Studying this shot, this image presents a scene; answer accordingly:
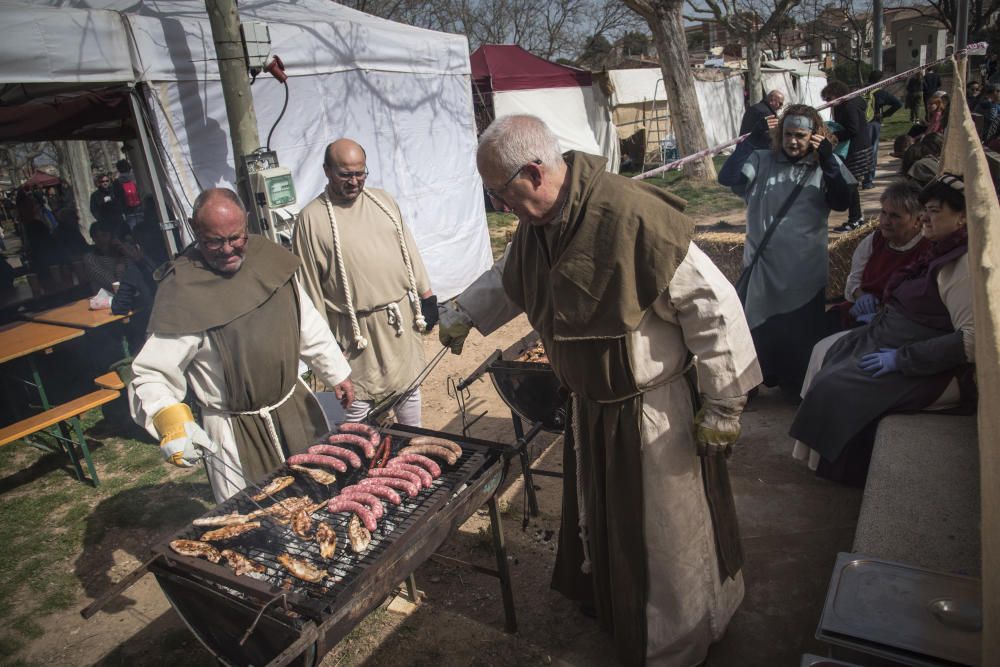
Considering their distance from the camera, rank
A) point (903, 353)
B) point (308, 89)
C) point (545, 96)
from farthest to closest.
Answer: point (545, 96), point (308, 89), point (903, 353)

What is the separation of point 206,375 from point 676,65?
40.0 feet

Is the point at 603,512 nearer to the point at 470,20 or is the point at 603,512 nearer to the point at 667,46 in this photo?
the point at 667,46

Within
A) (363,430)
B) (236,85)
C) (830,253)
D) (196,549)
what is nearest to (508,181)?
(363,430)

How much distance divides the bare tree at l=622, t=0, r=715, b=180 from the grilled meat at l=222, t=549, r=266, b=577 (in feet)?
40.2

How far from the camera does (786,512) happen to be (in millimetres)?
3949

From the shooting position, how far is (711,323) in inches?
95.6

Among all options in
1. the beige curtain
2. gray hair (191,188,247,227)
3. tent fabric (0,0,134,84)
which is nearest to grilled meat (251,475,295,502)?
gray hair (191,188,247,227)

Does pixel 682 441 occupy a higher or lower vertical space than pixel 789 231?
lower

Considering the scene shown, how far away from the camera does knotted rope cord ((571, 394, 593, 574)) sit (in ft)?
9.42

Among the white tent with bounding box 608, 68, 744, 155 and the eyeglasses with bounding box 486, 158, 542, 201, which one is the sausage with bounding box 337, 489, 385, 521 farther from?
the white tent with bounding box 608, 68, 744, 155

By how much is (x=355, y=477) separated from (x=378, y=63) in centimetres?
537

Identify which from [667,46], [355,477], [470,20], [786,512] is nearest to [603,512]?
[355,477]

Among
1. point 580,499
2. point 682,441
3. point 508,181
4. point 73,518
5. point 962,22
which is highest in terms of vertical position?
point 962,22

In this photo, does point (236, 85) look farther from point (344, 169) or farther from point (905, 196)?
point (905, 196)
